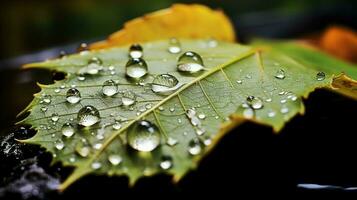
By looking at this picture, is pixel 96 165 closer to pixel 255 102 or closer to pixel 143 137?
pixel 143 137

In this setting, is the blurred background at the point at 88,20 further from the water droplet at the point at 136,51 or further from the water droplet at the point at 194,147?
the water droplet at the point at 194,147

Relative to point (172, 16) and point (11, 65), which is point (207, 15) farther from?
point (11, 65)

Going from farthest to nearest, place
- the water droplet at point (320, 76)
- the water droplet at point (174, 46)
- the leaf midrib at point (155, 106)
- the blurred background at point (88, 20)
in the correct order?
the blurred background at point (88, 20) → the water droplet at point (174, 46) → the water droplet at point (320, 76) → the leaf midrib at point (155, 106)

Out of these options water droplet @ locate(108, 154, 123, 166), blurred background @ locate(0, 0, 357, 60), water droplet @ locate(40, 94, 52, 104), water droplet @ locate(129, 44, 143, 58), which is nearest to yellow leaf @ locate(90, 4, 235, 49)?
water droplet @ locate(129, 44, 143, 58)

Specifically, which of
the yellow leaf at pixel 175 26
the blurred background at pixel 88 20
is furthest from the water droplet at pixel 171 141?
the blurred background at pixel 88 20

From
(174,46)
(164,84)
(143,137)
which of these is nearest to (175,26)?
(174,46)

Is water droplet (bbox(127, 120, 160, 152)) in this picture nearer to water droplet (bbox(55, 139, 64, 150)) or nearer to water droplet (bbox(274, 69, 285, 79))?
water droplet (bbox(55, 139, 64, 150))

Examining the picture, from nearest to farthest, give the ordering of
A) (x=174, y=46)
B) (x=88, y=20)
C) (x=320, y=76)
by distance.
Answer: (x=320, y=76)
(x=174, y=46)
(x=88, y=20)
